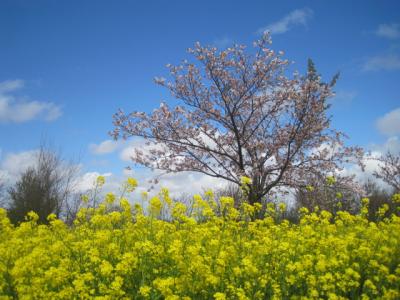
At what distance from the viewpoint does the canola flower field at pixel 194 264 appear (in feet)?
15.1

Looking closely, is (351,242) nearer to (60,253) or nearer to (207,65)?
(60,253)

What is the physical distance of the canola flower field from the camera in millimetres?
4594

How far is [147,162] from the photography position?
1527cm

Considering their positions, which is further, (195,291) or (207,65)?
(207,65)

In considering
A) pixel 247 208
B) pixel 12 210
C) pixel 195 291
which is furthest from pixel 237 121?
pixel 12 210

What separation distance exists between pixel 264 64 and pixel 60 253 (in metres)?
11.2

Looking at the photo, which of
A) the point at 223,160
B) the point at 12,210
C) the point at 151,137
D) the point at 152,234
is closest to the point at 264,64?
the point at 223,160

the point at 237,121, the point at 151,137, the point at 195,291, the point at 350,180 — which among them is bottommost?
the point at 195,291

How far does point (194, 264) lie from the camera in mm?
4508

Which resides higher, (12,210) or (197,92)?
(197,92)

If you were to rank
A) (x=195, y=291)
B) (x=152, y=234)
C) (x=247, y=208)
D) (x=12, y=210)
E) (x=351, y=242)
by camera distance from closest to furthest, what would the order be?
(x=195, y=291) < (x=351, y=242) < (x=152, y=234) < (x=247, y=208) < (x=12, y=210)

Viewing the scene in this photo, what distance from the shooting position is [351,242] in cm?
596

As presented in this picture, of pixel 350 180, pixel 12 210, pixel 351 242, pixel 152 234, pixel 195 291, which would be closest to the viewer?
pixel 195 291

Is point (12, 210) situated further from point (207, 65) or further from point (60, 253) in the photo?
point (60, 253)
